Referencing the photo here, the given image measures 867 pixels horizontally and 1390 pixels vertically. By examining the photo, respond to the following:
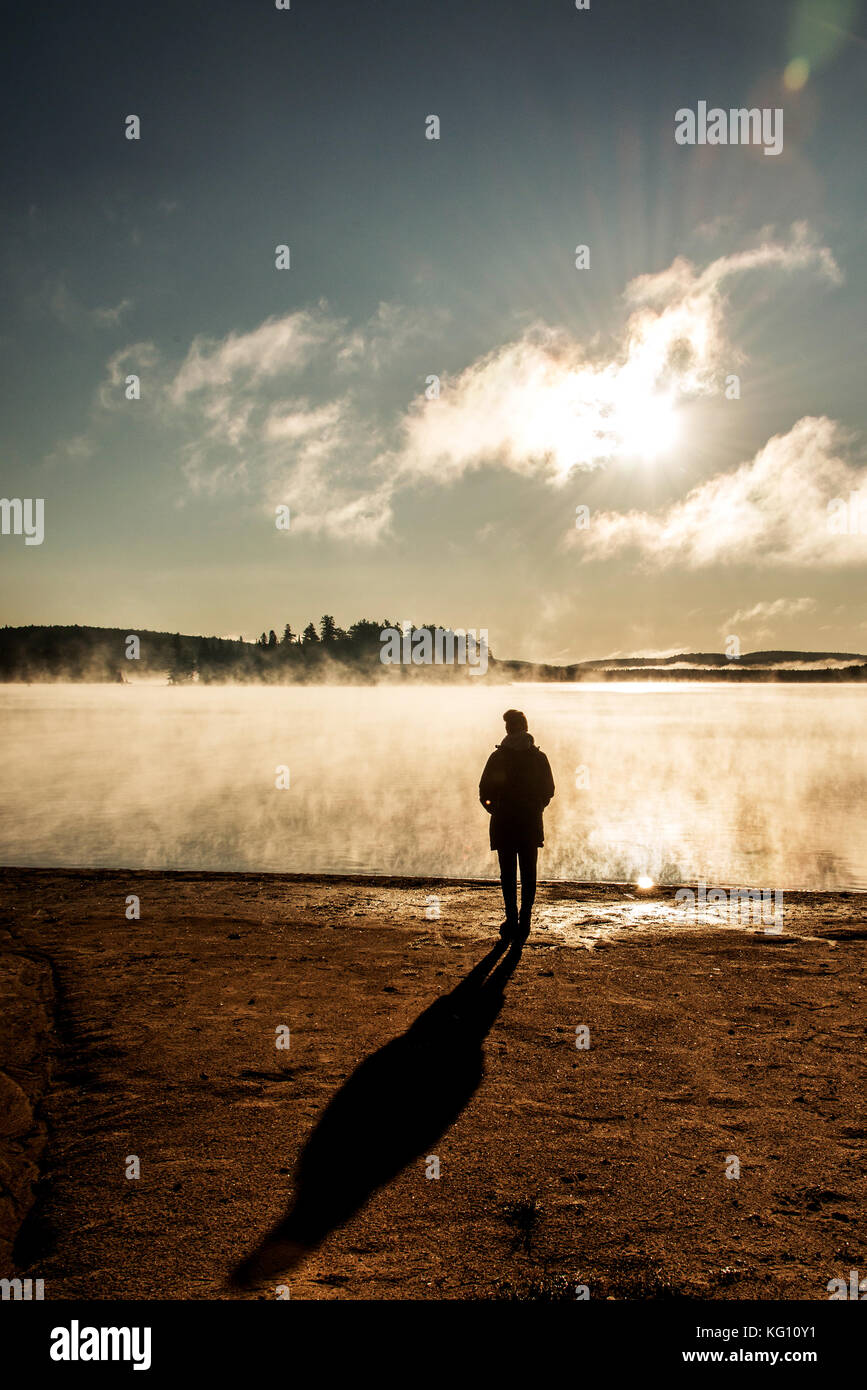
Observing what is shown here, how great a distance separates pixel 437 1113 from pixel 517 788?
4.62 metres

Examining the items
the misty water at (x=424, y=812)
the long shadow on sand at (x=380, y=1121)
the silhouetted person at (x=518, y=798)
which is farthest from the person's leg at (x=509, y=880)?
the misty water at (x=424, y=812)

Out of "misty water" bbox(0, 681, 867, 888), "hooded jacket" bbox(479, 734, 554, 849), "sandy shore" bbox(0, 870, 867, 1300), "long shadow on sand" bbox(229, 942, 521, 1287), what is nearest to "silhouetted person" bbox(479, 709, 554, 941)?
"hooded jacket" bbox(479, 734, 554, 849)

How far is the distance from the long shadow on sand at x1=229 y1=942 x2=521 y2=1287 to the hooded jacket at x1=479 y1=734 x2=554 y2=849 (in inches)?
99.9

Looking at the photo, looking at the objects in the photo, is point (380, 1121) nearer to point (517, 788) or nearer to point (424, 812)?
point (517, 788)

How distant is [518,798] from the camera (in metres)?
9.57

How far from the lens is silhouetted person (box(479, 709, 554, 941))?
9531mm

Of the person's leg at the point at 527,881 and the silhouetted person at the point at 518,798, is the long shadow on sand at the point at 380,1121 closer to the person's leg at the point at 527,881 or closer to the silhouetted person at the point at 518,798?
the person's leg at the point at 527,881

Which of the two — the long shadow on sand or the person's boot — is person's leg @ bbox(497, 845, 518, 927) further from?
the long shadow on sand

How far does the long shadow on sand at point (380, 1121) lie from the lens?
163 inches

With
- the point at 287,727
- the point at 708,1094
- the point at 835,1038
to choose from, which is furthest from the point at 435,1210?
the point at 287,727

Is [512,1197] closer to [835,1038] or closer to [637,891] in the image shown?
[835,1038]

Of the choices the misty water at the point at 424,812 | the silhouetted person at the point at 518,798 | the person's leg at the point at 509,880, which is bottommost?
the misty water at the point at 424,812

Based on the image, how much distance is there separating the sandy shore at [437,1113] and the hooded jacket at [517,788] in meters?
1.54
